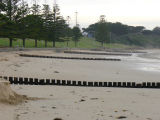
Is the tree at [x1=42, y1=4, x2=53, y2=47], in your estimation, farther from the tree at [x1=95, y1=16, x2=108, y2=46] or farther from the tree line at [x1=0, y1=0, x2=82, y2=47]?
the tree at [x1=95, y1=16, x2=108, y2=46]

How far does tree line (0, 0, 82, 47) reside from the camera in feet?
165

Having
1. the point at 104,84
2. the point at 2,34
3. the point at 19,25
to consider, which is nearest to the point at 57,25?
the point at 19,25

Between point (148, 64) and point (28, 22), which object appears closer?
point (148, 64)

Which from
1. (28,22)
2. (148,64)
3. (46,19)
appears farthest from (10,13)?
(148,64)

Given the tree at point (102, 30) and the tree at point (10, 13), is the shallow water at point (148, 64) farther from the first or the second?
the tree at point (102, 30)

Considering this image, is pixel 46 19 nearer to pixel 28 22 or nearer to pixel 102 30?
pixel 28 22

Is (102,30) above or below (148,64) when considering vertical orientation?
above

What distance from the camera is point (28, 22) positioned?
58.3m

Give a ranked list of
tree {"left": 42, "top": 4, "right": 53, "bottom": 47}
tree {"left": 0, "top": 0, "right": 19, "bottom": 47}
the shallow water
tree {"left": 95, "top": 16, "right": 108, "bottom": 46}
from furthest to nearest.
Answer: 1. tree {"left": 95, "top": 16, "right": 108, "bottom": 46}
2. tree {"left": 42, "top": 4, "right": 53, "bottom": 47}
3. tree {"left": 0, "top": 0, "right": 19, "bottom": 47}
4. the shallow water

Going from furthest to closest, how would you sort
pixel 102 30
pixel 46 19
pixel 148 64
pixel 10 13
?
pixel 102 30 < pixel 46 19 < pixel 10 13 < pixel 148 64

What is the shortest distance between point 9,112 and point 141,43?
17364 cm

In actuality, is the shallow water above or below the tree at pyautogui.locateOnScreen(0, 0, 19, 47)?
below

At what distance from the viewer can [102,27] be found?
4237 inches

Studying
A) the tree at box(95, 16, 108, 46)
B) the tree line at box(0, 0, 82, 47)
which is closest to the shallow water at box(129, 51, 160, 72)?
the tree line at box(0, 0, 82, 47)
